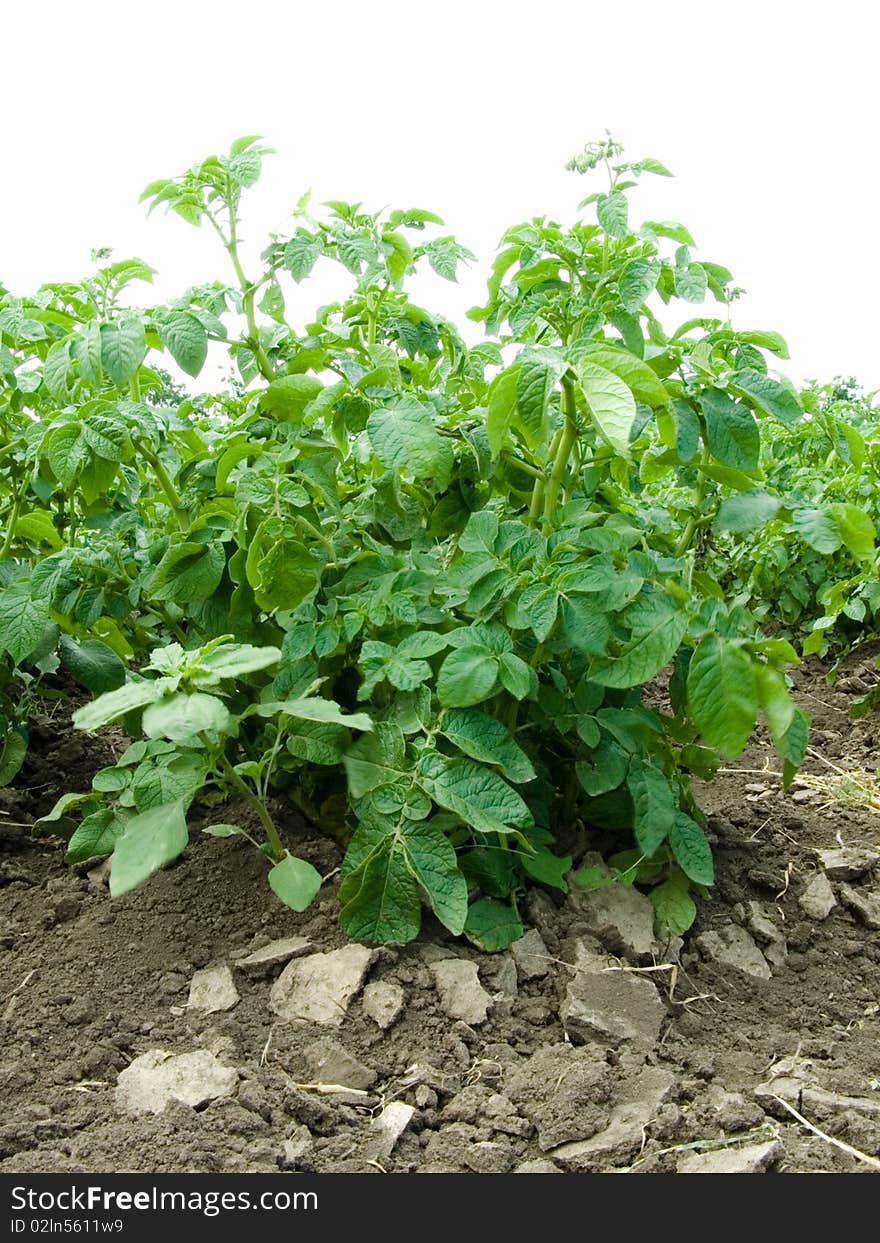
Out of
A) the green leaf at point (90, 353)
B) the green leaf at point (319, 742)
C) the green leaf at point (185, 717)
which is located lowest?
the green leaf at point (319, 742)

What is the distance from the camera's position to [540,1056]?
6.12 feet

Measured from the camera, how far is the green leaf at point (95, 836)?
209 centimetres

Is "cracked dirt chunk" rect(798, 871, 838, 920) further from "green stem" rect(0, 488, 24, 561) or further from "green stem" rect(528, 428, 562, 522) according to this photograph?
"green stem" rect(0, 488, 24, 561)

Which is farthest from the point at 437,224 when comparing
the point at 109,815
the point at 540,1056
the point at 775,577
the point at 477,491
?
the point at 775,577

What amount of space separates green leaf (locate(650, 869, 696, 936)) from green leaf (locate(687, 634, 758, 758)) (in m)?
0.62

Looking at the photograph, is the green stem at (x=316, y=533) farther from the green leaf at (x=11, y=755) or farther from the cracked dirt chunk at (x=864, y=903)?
the cracked dirt chunk at (x=864, y=903)

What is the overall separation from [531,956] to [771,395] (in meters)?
1.06

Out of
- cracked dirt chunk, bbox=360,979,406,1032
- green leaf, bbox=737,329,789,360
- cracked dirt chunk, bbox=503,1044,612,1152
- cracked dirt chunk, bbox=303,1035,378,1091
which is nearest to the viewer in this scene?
cracked dirt chunk, bbox=503,1044,612,1152

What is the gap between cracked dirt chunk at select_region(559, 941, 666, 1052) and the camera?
1.95m

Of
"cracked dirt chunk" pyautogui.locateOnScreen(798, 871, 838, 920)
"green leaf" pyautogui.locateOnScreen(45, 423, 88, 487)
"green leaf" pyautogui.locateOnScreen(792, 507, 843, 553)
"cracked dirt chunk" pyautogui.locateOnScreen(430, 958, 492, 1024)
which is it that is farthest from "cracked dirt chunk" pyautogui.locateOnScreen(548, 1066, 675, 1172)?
"green leaf" pyautogui.locateOnScreen(45, 423, 88, 487)

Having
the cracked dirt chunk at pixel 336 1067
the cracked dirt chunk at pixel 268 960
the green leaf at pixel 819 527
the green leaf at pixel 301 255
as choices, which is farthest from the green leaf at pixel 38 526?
the green leaf at pixel 819 527

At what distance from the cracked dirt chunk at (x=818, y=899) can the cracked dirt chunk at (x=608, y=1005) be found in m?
0.54

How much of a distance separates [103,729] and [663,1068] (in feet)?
6.38

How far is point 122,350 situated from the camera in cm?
197
